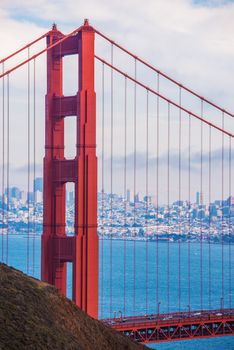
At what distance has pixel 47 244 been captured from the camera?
30.2 meters

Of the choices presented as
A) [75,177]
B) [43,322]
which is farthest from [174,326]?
[43,322]

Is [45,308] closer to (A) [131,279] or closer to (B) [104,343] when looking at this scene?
(B) [104,343]

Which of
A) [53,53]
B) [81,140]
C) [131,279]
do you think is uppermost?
[53,53]

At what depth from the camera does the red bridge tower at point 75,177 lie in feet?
96.8

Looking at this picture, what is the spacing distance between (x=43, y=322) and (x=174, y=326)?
10203 mm

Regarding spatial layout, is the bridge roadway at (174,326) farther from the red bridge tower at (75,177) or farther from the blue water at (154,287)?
the blue water at (154,287)

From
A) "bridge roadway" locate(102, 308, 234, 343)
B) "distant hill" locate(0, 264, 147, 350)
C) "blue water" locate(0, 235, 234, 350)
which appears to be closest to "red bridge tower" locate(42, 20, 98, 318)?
"bridge roadway" locate(102, 308, 234, 343)

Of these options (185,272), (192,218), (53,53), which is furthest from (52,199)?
(192,218)

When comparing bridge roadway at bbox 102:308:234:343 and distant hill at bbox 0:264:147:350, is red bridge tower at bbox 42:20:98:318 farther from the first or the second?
distant hill at bbox 0:264:147:350

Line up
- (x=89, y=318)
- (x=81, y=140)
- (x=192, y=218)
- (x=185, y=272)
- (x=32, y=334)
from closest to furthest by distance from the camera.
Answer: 1. (x=32, y=334)
2. (x=89, y=318)
3. (x=81, y=140)
4. (x=185, y=272)
5. (x=192, y=218)

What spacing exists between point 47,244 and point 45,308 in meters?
5.28

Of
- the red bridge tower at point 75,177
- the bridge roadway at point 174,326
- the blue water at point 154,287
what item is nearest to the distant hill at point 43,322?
the red bridge tower at point 75,177

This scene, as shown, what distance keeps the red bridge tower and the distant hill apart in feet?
8.68

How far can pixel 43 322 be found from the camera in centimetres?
2403
